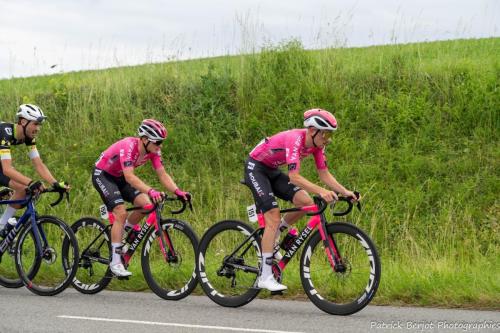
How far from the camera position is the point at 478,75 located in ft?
52.8

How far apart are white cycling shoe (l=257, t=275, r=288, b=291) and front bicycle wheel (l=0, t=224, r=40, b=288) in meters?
3.27

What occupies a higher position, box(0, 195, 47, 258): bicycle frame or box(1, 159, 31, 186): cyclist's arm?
box(1, 159, 31, 186): cyclist's arm

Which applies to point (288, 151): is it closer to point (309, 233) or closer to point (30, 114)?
point (309, 233)

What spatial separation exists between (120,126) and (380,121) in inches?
232

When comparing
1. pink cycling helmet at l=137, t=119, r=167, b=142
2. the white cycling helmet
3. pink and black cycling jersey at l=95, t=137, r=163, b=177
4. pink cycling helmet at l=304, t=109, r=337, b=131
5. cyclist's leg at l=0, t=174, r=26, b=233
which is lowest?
cyclist's leg at l=0, t=174, r=26, b=233

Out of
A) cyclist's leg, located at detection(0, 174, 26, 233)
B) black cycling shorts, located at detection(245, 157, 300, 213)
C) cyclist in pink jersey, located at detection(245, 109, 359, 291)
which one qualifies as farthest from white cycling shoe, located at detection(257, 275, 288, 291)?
cyclist's leg, located at detection(0, 174, 26, 233)

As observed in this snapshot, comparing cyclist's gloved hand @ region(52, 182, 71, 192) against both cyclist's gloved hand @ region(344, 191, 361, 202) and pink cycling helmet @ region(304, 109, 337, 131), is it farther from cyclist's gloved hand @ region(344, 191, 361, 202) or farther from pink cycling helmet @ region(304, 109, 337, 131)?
cyclist's gloved hand @ region(344, 191, 361, 202)

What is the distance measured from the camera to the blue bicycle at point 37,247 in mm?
9977

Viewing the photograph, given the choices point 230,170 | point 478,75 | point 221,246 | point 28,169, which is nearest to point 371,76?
point 478,75

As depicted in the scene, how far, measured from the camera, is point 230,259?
29.6 ft

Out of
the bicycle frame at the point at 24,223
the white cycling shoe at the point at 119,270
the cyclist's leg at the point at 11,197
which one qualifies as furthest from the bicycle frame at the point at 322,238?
the cyclist's leg at the point at 11,197

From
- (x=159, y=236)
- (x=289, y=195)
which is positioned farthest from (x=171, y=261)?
(x=289, y=195)

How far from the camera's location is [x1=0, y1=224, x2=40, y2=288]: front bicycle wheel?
33.3 feet

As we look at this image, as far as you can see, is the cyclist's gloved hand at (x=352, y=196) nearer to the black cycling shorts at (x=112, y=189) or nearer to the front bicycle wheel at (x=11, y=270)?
the black cycling shorts at (x=112, y=189)
